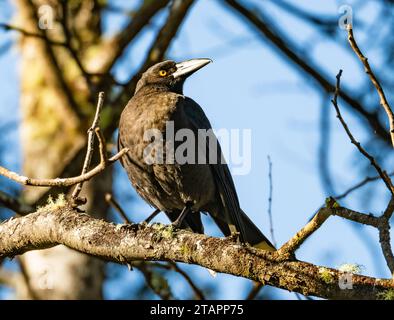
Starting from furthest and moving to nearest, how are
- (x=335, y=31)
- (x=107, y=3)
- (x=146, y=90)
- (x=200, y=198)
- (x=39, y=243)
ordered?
(x=107, y=3)
(x=335, y=31)
(x=146, y=90)
(x=200, y=198)
(x=39, y=243)

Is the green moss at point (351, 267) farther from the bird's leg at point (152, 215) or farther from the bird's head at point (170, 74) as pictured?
the bird's head at point (170, 74)

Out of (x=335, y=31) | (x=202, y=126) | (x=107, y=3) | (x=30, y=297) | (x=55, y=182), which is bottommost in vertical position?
(x=30, y=297)

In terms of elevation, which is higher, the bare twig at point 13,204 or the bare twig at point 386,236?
the bare twig at point 13,204

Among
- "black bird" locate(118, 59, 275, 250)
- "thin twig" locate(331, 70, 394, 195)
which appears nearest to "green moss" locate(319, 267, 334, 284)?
"thin twig" locate(331, 70, 394, 195)

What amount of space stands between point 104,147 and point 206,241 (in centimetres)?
68

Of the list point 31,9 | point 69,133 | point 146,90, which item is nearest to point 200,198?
point 146,90

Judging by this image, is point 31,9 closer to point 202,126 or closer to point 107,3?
point 107,3

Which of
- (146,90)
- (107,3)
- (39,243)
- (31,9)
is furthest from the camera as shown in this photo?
(107,3)

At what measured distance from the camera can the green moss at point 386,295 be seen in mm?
2701

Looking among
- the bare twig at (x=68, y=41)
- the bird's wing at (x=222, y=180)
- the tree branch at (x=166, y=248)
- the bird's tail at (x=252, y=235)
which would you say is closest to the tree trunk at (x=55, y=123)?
the bare twig at (x=68, y=41)

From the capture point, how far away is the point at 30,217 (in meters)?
3.82

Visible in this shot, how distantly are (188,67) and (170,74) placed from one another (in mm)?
181

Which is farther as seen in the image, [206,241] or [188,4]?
[188,4]

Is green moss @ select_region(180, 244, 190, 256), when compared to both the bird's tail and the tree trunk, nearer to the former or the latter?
the bird's tail
